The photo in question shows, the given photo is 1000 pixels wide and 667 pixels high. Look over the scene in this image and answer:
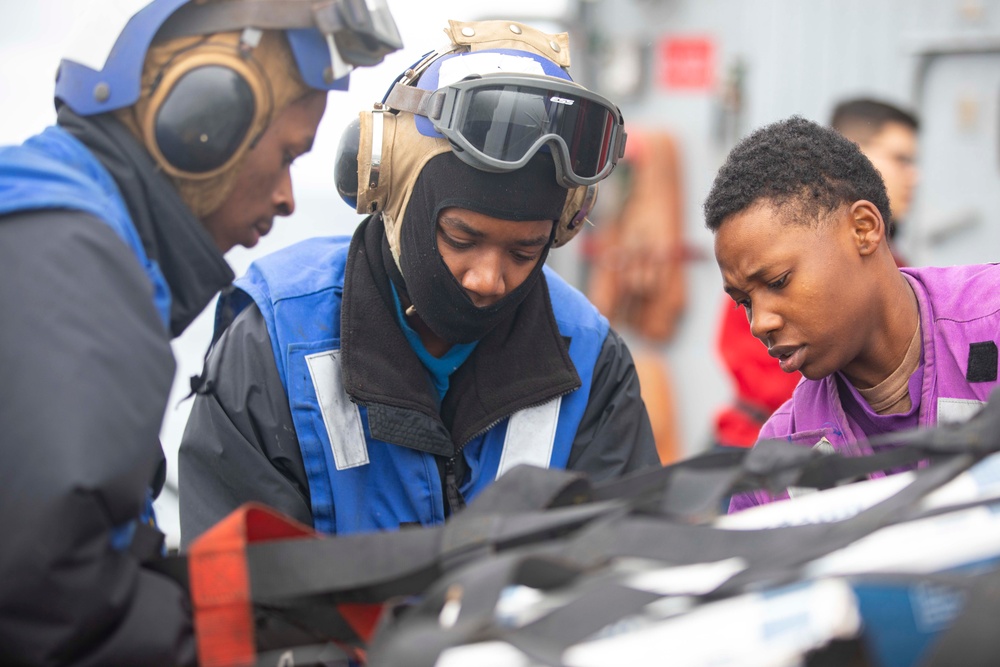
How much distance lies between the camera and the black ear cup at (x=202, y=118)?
5.35 feet

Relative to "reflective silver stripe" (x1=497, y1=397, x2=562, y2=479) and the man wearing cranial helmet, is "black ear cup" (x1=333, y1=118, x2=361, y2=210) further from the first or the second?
"reflective silver stripe" (x1=497, y1=397, x2=562, y2=479)

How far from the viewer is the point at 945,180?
586cm

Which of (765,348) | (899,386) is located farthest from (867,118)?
(899,386)

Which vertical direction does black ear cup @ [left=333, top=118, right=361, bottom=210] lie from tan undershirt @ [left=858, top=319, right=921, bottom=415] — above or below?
above

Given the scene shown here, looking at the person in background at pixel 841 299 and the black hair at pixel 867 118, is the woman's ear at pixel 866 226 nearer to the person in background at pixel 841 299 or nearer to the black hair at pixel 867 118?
the person in background at pixel 841 299

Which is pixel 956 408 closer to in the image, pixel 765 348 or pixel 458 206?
pixel 458 206

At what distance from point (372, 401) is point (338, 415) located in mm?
83

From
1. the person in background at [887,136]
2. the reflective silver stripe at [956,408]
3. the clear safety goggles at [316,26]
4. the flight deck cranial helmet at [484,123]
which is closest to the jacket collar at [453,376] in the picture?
the flight deck cranial helmet at [484,123]

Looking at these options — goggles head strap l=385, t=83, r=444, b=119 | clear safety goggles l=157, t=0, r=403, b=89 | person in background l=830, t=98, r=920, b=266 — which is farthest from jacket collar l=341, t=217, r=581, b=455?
person in background l=830, t=98, r=920, b=266

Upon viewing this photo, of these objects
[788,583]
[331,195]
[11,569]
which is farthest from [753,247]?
[331,195]

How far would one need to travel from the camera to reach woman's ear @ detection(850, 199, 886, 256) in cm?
226

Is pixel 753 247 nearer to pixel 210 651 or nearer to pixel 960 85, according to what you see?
pixel 210 651

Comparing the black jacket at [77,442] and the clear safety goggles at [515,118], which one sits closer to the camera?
the black jacket at [77,442]

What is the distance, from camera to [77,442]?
1.27 metres
